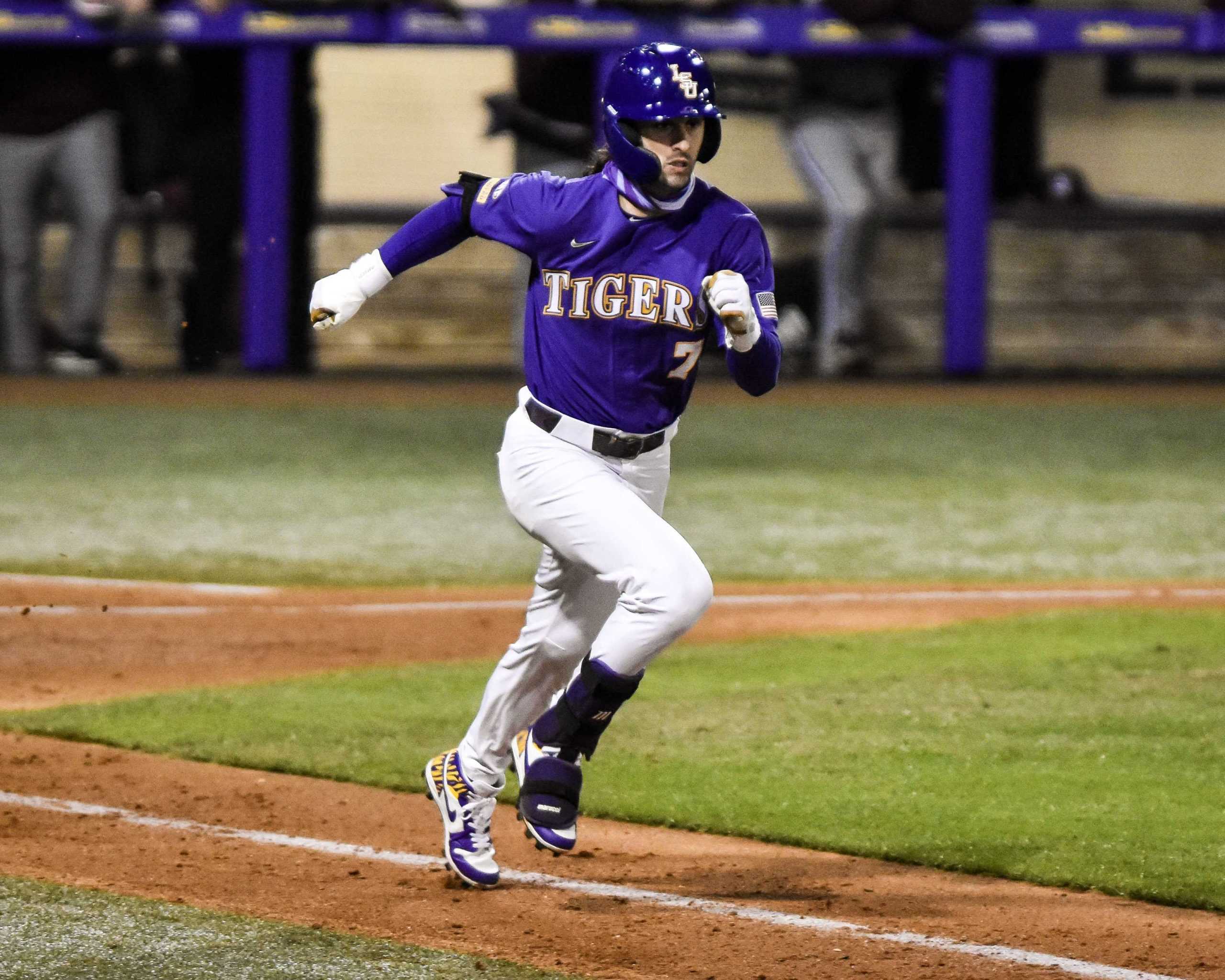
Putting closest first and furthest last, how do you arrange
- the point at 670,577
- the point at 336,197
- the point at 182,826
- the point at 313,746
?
the point at 670,577 → the point at 182,826 → the point at 313,746 → the point at 336,197

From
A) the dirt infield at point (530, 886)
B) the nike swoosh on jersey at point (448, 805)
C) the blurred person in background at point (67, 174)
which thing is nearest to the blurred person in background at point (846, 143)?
the blurred person in background at point (67, 174)

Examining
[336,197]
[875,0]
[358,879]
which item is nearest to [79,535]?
[358,879]

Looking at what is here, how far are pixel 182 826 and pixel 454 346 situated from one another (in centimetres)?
1236

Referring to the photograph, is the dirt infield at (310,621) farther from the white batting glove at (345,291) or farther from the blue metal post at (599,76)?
the blue metal post at (599,76)

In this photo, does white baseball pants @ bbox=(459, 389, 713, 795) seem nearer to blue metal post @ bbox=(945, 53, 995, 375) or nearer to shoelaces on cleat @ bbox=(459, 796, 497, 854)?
shoelaces on cleat @ bbox=(459, 796, 497, 854)

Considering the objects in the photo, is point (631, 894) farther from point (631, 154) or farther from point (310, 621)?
point (310, 621)

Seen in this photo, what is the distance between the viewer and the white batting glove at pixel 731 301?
4.02 metres

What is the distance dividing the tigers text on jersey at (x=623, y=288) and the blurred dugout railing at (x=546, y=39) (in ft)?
29.9

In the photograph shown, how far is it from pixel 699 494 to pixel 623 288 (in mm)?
5879

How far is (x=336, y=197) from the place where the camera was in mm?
→ 19359

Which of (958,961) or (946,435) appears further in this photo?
(946,435)

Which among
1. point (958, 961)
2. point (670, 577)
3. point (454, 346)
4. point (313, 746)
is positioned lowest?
point (454, 346)

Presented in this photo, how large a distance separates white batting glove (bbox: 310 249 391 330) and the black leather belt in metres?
0.43

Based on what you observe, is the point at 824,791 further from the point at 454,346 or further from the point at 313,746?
the point at 454,346
